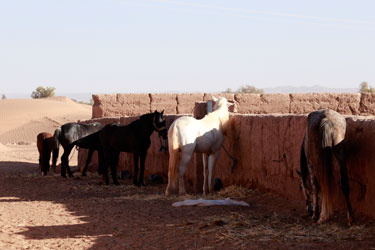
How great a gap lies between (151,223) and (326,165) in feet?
8.55

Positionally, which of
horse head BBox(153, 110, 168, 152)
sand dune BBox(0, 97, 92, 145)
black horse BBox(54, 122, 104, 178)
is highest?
horse head BBox(153, 110, 168, 152)

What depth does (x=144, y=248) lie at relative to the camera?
756cm

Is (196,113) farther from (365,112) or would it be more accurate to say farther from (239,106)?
(365,112)

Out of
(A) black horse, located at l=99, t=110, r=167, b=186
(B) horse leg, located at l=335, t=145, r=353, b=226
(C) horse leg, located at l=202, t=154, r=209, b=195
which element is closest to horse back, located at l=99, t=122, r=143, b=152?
(A) black horse, located at l=99, t=110, r=167, b=186

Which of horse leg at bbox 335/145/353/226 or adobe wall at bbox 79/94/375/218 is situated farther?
adobe wall at bbox 79/94/375/218

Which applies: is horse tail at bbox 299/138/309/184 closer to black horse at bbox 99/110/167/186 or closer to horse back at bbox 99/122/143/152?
black horse at bbox 99/110/167/186

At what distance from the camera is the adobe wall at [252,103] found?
733 inches

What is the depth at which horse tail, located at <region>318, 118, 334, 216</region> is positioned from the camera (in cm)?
821

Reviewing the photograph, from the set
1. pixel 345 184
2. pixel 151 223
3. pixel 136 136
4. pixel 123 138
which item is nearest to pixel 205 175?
pixel 136 136

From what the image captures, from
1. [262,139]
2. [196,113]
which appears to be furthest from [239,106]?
[262,139]

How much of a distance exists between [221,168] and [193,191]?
30.5 inches

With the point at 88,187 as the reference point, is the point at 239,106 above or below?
above

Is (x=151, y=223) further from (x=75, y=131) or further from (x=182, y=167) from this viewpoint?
(x=75, y=131)

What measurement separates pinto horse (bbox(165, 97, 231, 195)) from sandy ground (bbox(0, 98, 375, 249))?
469 mm
